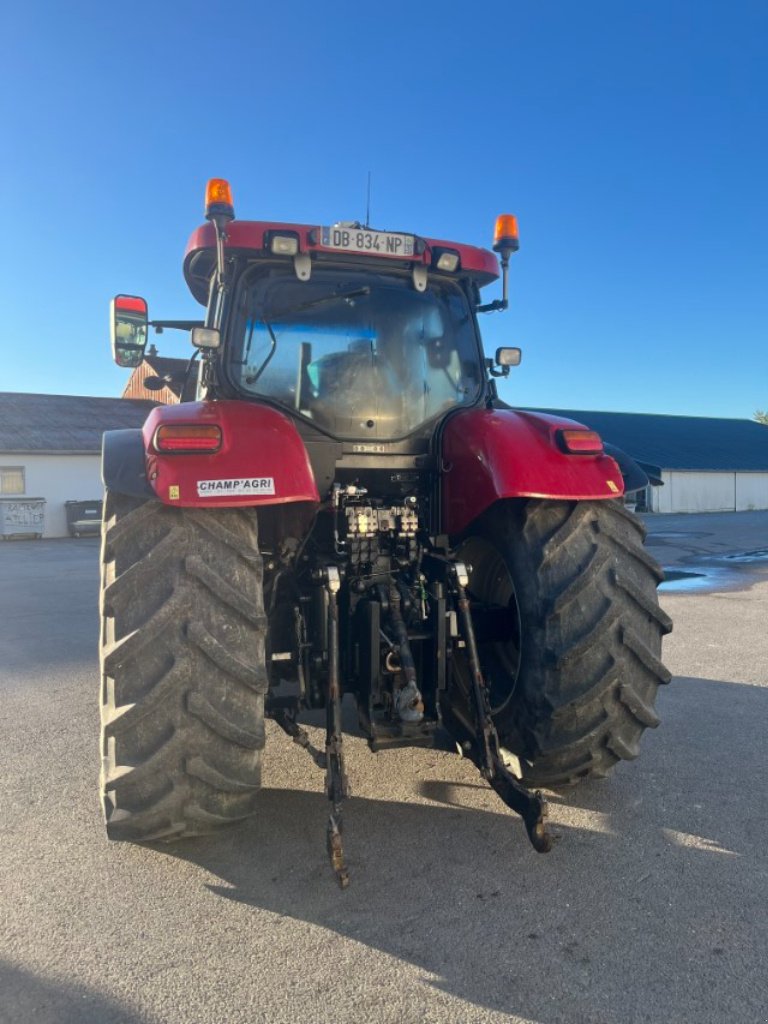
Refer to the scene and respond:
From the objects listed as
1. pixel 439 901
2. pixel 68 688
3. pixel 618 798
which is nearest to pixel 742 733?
pixel 618 798

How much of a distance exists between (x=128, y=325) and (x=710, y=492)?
35.0 meters

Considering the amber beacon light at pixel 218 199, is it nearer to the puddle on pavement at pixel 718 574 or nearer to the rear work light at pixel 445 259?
the rear work light at pixel 445 259

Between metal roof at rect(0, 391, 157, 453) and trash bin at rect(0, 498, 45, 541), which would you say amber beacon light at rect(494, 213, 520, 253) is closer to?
metal roof at rect(0, 391, 157, 453)

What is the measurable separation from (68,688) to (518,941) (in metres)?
4.22

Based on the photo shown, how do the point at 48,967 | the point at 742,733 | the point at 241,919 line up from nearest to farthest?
the point at 48,967 < the point at 241,919 < the point at 742,733

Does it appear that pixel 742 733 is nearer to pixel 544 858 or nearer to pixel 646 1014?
pixel 544 858

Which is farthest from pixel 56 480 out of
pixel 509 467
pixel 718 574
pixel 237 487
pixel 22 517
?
pixel 509 467

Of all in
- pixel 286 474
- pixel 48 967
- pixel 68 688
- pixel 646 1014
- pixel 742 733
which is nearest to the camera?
pixel 646 1014

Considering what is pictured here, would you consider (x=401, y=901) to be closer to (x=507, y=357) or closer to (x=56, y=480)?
(x=507, y=357)

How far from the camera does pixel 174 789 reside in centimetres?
273

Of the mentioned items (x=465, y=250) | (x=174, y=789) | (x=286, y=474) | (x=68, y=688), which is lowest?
(x=68, y=688)

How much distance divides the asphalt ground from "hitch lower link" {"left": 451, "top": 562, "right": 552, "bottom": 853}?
24 cm

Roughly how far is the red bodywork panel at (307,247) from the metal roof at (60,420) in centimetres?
1955

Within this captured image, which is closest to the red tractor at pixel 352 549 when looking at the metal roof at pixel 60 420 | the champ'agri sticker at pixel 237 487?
the champ'agri sticker at pixel 237 487
